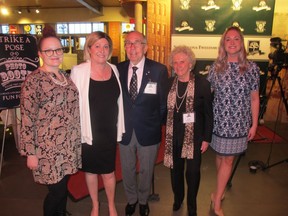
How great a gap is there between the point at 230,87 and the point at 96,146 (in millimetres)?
1131

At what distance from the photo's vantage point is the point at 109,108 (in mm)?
1904

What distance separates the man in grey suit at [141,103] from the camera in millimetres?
1985

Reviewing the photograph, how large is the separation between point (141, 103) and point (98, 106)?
0.34 metres

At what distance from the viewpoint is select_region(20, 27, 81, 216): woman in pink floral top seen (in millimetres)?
1545

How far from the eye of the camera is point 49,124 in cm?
159

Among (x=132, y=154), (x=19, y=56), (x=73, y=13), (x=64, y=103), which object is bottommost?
(x=132, y=154)

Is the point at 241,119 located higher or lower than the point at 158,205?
higher

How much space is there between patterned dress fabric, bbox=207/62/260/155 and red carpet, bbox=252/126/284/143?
2.62 meters

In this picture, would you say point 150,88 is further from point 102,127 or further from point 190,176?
point 190,176

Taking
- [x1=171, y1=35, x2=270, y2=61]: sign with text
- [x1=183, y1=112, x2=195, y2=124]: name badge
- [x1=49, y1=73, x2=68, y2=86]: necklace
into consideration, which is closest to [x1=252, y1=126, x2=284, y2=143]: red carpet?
[x1=171, y1=35, x2=270, y2=61]: sign with text

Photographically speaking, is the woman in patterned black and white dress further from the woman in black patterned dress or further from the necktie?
the woman in black patterned dress

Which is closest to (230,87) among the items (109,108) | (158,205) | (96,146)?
(109,108)

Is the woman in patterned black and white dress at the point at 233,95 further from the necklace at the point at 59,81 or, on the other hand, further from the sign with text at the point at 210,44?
the sign with text at the point at 210,44

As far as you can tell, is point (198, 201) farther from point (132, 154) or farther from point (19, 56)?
point (19, 56)
